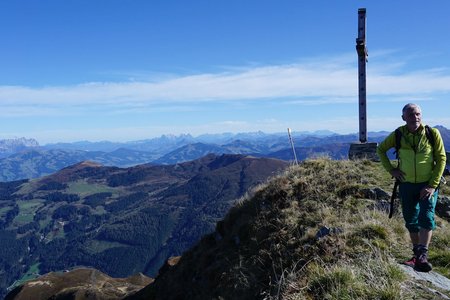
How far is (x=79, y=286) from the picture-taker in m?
41.7

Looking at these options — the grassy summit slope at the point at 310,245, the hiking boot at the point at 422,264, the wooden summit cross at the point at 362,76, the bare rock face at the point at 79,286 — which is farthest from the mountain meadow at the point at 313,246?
the bare rock face at the point at 79,286

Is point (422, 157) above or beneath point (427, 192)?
above

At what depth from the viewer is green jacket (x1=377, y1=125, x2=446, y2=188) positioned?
29.4 feet

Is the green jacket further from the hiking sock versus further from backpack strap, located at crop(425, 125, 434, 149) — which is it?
the hiking sock

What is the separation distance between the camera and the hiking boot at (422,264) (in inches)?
325

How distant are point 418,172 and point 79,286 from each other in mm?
40041

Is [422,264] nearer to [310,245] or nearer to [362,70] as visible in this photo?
[310,245]

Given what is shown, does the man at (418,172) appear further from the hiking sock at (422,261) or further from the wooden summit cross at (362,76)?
the wooden summit cross at (362,76)

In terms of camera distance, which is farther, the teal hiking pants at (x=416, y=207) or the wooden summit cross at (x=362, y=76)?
the wooden summit cross at (x=362, y=76)

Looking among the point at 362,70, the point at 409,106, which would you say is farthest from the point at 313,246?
the point at 362,70

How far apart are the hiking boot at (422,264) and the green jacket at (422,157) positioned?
5.16 ft

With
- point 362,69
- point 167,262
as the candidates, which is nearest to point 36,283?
point 167,262

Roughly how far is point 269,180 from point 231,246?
3.69 meters

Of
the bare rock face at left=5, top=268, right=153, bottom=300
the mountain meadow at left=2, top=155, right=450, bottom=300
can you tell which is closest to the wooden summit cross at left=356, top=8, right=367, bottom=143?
the mountain meadow at left=2, top=155, right=450, bottom=300
